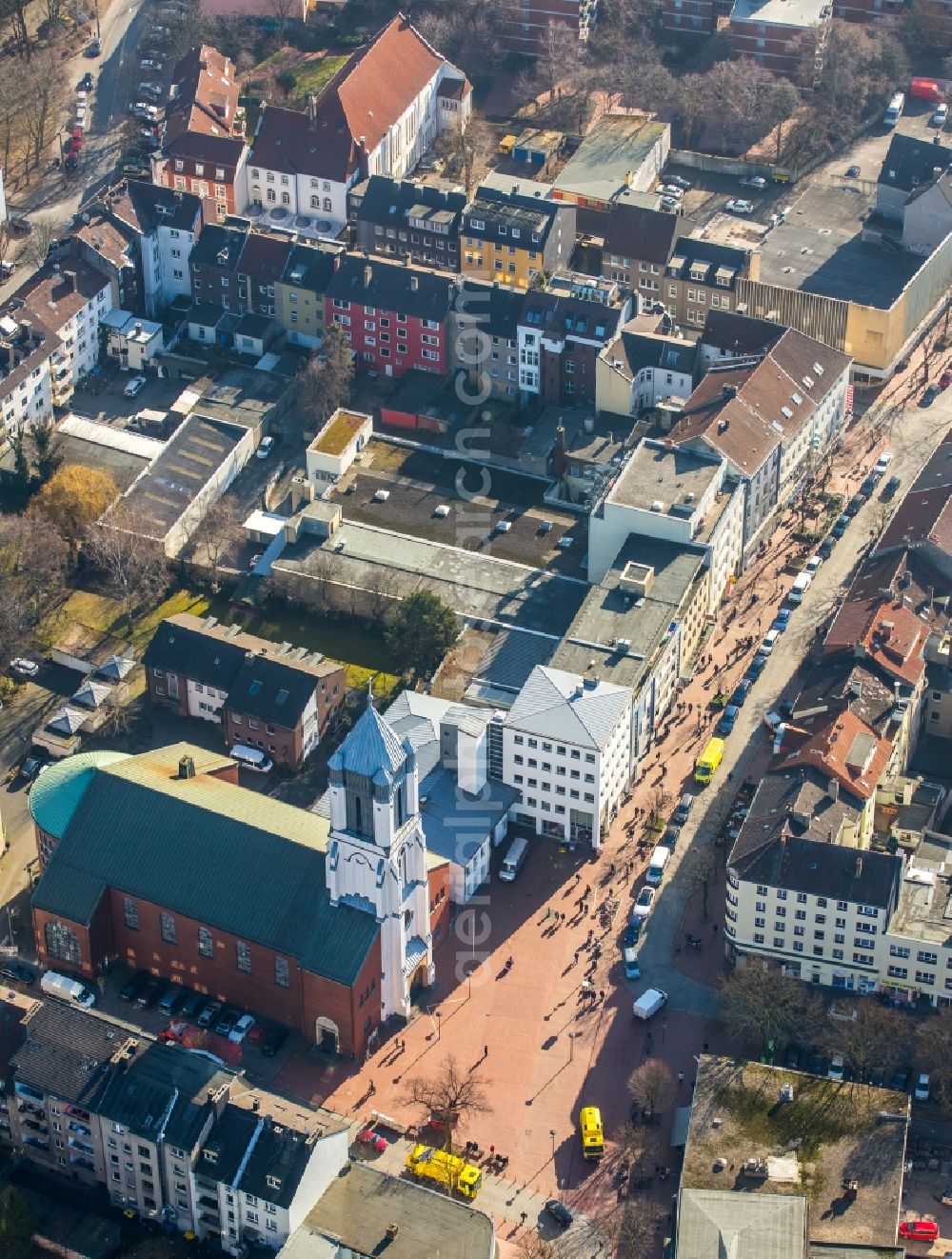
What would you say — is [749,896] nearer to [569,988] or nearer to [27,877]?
[569,988]

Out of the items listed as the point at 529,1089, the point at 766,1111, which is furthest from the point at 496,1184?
the point at 766,1111

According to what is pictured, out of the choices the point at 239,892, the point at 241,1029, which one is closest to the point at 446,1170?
the point at 241,1029

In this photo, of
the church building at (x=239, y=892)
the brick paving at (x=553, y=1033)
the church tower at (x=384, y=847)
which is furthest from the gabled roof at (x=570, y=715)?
the church tower at (x=384, y=847)

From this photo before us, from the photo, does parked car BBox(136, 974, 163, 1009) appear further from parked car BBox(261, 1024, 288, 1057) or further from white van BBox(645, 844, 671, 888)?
white van BBox(645, 844, 671, 888)

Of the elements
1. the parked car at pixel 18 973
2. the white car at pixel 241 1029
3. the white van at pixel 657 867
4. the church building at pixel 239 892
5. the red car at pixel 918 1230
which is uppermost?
the church building at pixel 239 892

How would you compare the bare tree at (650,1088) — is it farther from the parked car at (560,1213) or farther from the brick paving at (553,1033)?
the parked car at (560,1213)

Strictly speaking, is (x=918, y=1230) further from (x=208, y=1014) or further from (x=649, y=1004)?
(x=208, y=1014)
